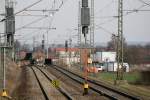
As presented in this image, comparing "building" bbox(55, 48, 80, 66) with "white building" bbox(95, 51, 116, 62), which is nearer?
"building" bbox(55, 48, 80, 66)

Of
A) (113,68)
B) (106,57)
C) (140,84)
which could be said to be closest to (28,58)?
(106,57)

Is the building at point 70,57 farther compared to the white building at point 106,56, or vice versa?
the white building at point 106,56

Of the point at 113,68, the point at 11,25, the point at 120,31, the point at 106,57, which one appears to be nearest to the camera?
the point at 11,25

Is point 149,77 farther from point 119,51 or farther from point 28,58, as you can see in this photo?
point 28,58

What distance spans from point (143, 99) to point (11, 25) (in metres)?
12.5

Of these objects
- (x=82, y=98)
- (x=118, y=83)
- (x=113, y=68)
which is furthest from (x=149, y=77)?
(x=113, y=68)

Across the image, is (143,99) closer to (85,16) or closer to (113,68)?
(85,16)

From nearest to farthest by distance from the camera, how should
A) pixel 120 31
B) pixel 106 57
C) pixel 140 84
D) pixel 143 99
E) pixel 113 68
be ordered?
pixel 143 99 < pixel 120 31 < pixel 140 84 < pixel 113 68 < pixel 106 57

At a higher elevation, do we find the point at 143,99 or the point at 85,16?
the point at 85,16

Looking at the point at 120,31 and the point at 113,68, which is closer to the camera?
the point at 120,31

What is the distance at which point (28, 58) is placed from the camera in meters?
133

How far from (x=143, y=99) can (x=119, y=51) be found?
60.8 ft

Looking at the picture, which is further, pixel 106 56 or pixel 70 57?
pixel 106 56

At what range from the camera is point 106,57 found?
132000mm
